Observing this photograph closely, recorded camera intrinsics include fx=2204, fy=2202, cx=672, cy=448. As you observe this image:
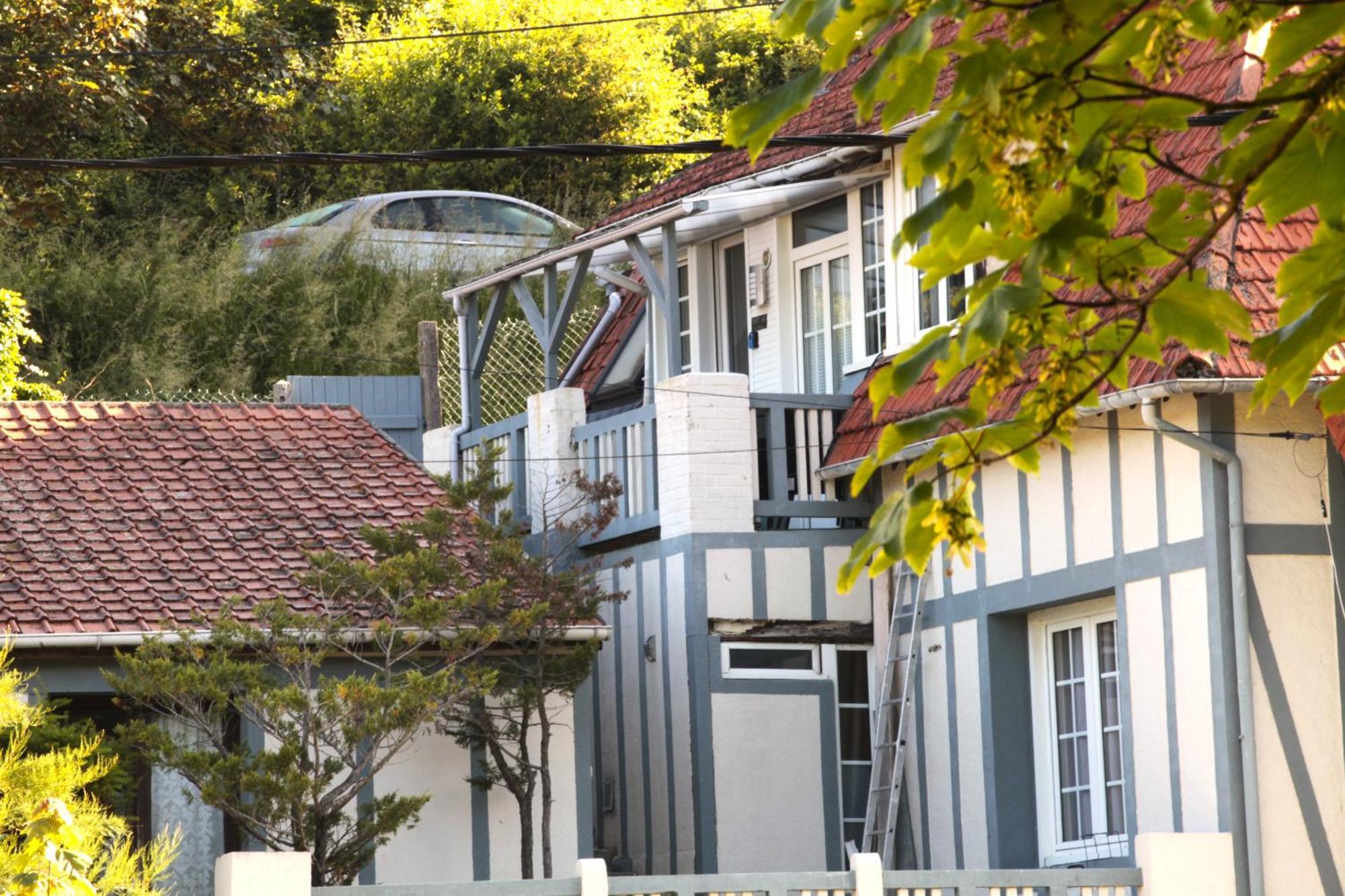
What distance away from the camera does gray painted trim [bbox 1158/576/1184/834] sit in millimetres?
11914

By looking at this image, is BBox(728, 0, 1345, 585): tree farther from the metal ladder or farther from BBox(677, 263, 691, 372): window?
BBox(677, 263, 691, 372): window

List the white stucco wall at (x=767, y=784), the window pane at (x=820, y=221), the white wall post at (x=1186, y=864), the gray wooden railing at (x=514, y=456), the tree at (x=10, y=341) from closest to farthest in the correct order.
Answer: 1. the white wall post at (x=1186, y=864)
2. the white stucco wall at (x=767, y=784)
3. the window pane at (x=820, y=221)
4. the gray wooden railing at (x=514, y=456)
5. the tree at (x=10, y=341)

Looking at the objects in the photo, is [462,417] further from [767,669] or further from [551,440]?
[767,669]

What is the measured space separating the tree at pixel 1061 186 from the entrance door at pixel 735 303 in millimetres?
12589

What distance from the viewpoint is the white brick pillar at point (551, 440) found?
16234 mm

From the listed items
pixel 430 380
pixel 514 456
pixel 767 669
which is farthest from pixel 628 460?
pixel 430 380

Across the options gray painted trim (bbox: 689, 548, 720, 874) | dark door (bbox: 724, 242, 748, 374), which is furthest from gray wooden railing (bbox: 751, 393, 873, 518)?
dark door (bbox: 724, 242, 748, 374)

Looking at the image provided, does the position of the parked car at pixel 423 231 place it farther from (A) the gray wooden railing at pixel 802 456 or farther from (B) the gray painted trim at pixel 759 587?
(B) the gray painted trim at pixel 759 587

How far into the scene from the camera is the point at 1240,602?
11.6 meters

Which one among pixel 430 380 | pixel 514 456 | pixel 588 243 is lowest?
pixel 514 456

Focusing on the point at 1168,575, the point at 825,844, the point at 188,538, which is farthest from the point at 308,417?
the point at 1168,575

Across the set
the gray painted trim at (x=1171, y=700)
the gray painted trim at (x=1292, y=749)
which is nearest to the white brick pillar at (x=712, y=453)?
the gray painted trim at (x=1171, y=700)

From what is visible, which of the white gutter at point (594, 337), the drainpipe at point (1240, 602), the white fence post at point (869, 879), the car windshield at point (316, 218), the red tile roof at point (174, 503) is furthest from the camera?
the car windshield at point (316, 218)

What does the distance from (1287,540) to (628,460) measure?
17.4ft
